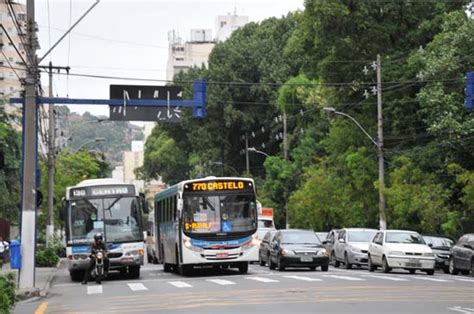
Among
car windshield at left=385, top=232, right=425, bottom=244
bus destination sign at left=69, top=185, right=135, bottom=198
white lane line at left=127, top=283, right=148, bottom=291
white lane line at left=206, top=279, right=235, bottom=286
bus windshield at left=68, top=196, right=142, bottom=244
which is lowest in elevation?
white lane line at left=127, top=283, right=148, bottom=291

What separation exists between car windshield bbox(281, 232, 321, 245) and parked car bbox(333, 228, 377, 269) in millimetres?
3161

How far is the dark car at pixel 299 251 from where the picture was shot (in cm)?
3162

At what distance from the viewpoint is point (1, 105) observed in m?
40.7

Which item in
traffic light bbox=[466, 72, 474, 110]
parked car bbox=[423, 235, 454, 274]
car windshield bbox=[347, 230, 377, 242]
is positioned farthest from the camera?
car windshield bbox=[347, 230, 377, 242]

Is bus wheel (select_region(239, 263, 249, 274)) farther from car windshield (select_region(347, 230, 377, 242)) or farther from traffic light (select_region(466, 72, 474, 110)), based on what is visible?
traffic light (select_region(466, 72, 474, 110))

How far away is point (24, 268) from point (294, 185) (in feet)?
148

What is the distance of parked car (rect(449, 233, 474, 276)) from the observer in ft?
100

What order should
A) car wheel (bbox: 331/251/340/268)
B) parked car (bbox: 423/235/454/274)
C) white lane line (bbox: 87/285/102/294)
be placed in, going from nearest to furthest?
white lane line (bbox: 87/285/102/294)
parked car (bbox: 423/235/454/274)
car wheel (bbox: 331/251/340/268)

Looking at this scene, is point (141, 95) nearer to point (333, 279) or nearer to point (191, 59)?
point (333, 279)

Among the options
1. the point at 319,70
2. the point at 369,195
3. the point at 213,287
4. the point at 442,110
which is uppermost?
the point at 319,70

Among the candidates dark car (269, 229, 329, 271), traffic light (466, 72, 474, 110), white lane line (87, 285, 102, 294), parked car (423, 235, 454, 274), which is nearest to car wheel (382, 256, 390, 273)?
dark car (269, 229, 329, 271)

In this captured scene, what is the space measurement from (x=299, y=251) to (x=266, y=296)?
11908 millimetres

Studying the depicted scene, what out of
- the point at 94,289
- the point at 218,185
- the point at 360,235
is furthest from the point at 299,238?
the point at 94,289

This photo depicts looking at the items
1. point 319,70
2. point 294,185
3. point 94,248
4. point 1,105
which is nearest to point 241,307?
point 94,248
